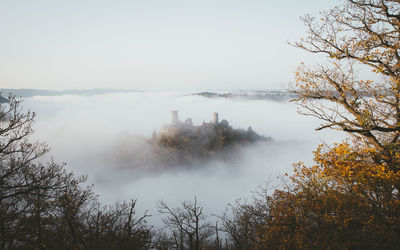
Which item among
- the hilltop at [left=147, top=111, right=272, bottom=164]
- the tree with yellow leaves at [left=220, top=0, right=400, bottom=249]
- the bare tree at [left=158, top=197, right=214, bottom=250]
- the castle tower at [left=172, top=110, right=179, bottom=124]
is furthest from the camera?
the castle tower at [left=172, top=110, right=179, bottom=124]

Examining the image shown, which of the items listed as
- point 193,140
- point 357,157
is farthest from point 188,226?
point 193,140

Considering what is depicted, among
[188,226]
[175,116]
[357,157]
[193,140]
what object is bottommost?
[193,140]

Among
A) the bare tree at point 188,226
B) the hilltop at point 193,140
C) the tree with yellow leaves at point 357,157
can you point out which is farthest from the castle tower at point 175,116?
the tree with yellow leaves at point 357,157

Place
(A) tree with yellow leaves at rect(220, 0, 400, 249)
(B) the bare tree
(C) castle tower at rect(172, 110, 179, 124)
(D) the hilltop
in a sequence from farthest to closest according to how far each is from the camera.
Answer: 1. (C) castle tower at rect(172, 110, 179, 124)
2. (D) the hilltop
3. (B) the bare tree
4. (A) tree with yellow leaves at rect(220, 0, 400, 249)

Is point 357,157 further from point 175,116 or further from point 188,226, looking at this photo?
point 175,116

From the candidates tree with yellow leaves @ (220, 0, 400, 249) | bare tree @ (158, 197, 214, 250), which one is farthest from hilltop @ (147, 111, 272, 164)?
tree with yellow leaves @ (220, 0, 400, 249)

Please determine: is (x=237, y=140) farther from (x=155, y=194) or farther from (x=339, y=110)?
(x=339, y=110)

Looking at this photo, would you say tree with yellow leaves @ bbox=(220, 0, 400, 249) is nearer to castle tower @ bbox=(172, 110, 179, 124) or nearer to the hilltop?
the hilltop

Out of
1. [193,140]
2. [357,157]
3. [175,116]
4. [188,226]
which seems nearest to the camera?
[357,157]

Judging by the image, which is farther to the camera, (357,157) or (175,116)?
(175,116)

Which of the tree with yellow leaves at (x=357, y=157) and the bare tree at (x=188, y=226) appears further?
the bare tree at (x=188, y=226)

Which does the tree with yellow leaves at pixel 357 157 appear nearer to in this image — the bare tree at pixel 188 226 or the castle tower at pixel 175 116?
the bare tree at pixel 188 226

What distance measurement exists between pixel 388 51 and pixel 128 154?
20471 cm

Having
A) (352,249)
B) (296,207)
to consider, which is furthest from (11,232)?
(352,249)
